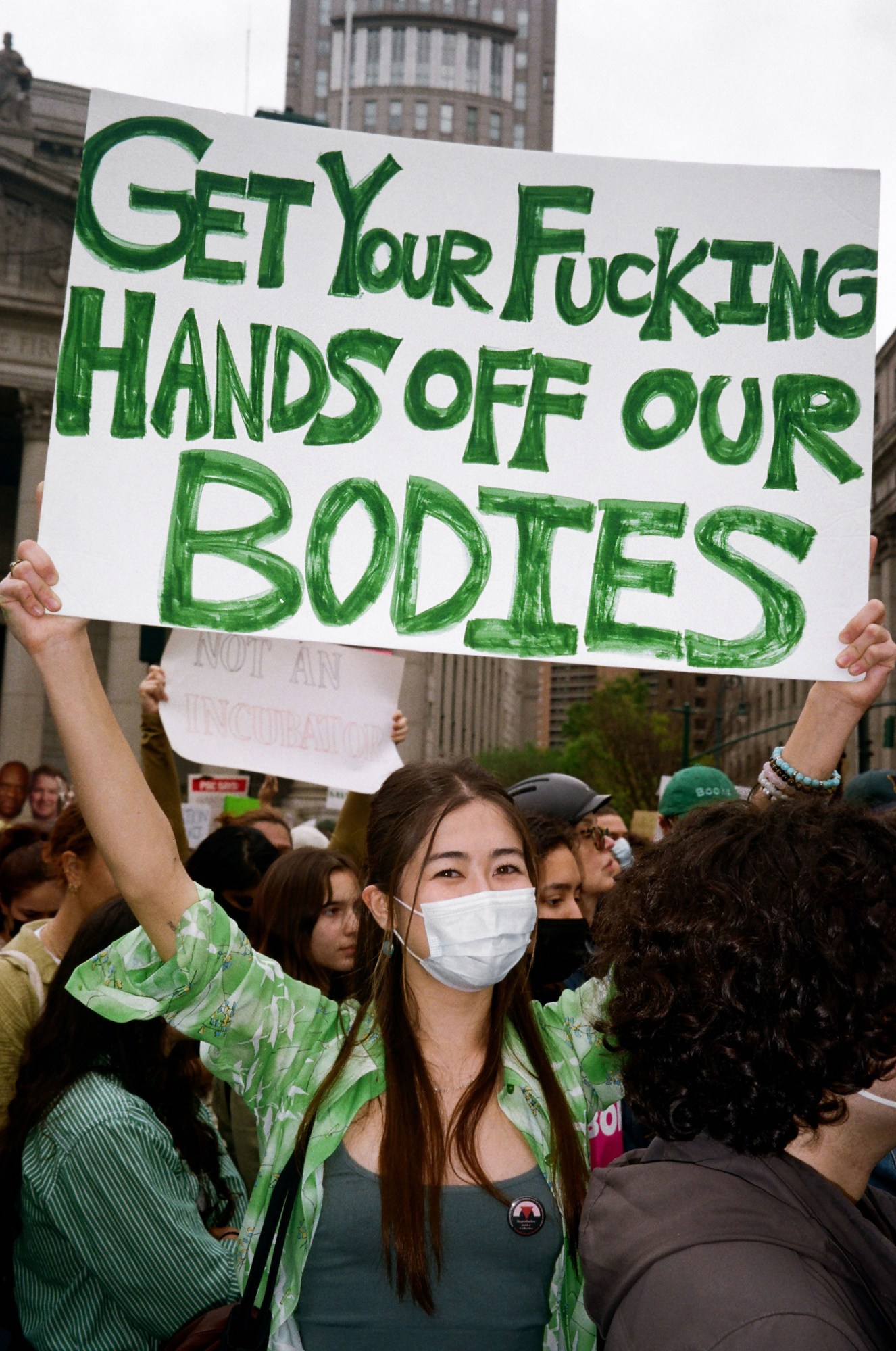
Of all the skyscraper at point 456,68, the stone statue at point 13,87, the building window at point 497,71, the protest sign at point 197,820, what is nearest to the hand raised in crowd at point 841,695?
the protest sign at point 197,820

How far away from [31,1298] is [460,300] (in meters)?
2.20

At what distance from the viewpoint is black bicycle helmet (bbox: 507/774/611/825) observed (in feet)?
14.2

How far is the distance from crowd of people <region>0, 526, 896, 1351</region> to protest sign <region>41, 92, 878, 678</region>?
28 centimetres

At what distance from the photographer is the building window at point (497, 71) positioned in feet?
370

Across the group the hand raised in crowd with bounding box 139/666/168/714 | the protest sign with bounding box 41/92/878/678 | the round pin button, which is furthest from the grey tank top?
the hand raised in crowd with bounding box 139/666/168/714

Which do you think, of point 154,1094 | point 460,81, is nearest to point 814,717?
point 154,1094

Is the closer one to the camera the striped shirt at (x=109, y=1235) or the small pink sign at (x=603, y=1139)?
the striped shirt at (x=109, y=1235)

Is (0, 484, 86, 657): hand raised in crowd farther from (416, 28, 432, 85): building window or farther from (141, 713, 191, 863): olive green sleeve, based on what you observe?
(416, 28, 432, 85): building window

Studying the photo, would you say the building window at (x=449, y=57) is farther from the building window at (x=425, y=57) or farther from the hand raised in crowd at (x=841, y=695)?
the hand raised in crowd at (x=841, y=695)

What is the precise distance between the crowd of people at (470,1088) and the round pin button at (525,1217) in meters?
0.01

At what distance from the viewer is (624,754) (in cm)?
5356

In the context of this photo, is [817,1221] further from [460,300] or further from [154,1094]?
[460,300]

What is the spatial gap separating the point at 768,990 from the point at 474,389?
148 cm

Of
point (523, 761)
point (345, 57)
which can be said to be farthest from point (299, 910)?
point (523, 761)
